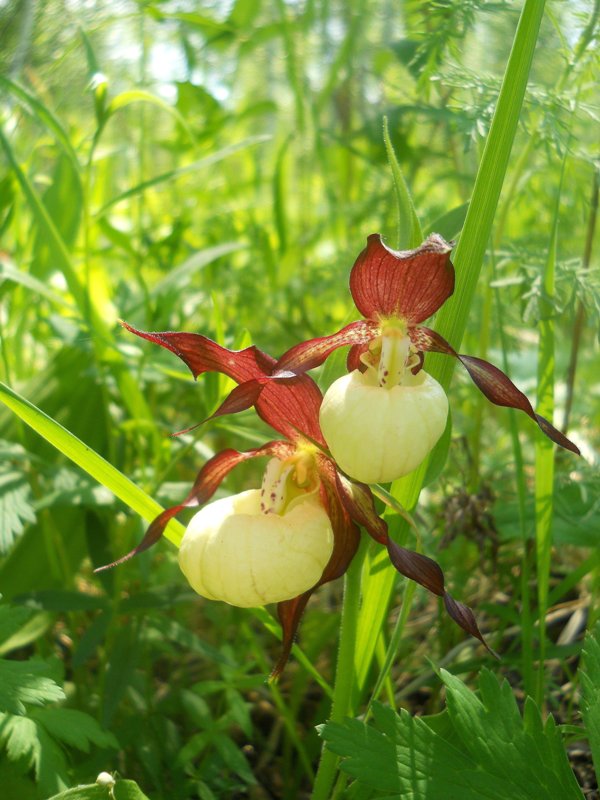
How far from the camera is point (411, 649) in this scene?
139cm

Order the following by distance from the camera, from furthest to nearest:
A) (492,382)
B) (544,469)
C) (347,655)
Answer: (544,469), (347,655), (492,382)

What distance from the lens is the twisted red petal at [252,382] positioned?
757 millimetres

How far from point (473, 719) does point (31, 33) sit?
153cm

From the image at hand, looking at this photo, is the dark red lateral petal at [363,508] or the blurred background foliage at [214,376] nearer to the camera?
the dark red lateral petal at [363,508]

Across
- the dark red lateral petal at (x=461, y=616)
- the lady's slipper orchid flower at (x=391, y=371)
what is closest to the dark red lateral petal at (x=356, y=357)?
the lady's slipper orchid flower at (x=391, y=371)

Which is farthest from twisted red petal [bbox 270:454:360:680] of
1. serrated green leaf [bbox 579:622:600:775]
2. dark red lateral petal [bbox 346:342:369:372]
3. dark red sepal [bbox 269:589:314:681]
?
serrated green leaf [bbox 579:622:600:775]

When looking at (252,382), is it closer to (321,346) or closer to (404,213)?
(321,346)

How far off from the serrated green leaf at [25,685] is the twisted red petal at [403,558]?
356 millimetres

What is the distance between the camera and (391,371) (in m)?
0.76

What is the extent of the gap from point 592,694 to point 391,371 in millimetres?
368

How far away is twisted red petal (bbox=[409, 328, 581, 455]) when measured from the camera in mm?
730

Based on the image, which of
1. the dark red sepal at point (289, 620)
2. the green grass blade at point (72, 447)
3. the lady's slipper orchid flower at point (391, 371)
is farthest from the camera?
the dark red sepal at point (289, 620)

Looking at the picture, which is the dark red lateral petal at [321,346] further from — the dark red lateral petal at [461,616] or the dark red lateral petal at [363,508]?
the dark red lateral petal at [461,616]

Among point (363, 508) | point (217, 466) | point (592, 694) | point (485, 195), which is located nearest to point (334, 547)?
point (363, 508)
